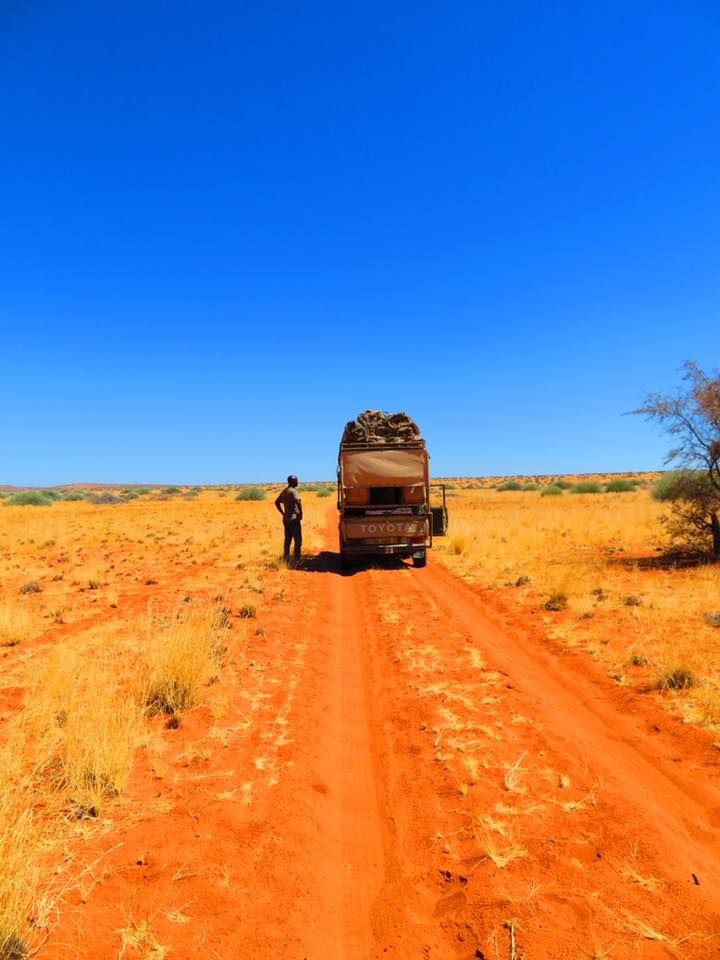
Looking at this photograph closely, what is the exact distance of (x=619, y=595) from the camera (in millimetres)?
9984

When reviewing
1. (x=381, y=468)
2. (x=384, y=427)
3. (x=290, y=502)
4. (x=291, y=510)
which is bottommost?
(x=291, y=510)

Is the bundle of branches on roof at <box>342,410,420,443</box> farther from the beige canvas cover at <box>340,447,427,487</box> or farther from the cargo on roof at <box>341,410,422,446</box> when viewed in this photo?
the beige canvas cover at <box>340,447,427,487</box>

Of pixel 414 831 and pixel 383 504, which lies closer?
pixel 414 831

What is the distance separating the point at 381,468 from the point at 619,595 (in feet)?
22.1

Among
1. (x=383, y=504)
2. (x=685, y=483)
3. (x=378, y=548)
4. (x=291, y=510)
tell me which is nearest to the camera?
(x=291, y=510)

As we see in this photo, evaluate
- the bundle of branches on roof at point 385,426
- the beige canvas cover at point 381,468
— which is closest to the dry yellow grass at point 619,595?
the beige canvas cover at point 381,468

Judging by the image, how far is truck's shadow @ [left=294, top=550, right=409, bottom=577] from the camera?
14.5m

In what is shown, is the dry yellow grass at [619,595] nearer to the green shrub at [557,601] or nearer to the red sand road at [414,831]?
the green shrub at [557,601]

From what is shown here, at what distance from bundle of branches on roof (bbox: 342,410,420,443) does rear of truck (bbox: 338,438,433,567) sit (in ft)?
3.89

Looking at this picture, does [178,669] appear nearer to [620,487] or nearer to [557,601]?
[557,601]

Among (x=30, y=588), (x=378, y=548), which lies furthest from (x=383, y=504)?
(x=30, y=588)

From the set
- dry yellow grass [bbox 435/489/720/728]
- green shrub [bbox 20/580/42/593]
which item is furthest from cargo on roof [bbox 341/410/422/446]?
green shrub [bbox 20/580/42/593]

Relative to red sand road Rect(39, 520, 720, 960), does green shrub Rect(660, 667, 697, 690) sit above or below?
above

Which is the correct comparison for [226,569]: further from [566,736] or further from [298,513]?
[566,736]
